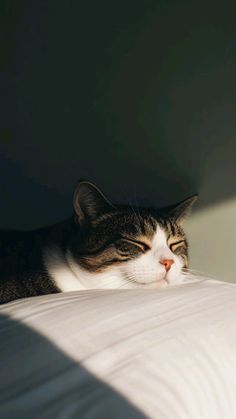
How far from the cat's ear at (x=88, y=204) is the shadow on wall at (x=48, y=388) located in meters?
0.45

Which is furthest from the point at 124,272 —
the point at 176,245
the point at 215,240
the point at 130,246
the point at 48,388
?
the point at 48,388

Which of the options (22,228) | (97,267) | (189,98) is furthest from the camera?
(22,228)

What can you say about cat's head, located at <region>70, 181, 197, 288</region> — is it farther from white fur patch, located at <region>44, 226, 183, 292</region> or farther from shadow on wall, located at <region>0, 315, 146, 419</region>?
shadow on wall, located at <region>0, 315, 146, 419</region>

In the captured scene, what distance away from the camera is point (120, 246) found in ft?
3.63

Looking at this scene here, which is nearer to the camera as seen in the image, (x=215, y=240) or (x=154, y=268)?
(x=154, y=268)

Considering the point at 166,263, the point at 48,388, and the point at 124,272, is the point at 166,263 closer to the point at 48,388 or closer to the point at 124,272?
the point at 124,272

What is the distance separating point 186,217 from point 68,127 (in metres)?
0.47

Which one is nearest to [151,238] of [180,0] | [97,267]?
[97,267]

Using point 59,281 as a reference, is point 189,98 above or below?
above

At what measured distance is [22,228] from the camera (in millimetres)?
1576

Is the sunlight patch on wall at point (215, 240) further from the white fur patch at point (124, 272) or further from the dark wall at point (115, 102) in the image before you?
the white fur patch at point (124, 272)

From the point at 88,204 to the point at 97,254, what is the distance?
12cm

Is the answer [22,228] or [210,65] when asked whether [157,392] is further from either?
[22,228]

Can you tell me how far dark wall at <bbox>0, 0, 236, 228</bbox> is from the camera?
4.00 feet
